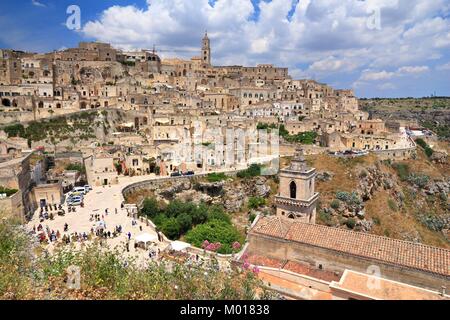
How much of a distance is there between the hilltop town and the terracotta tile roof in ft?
0.24

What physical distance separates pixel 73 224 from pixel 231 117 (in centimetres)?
3499

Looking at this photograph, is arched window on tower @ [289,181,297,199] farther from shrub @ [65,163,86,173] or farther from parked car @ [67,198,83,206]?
shrub @ [65,163,86,173]

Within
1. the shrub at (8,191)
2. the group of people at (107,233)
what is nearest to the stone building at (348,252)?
the group of people at (107,233)

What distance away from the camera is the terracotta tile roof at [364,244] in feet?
48.6

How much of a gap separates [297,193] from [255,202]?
17046mm

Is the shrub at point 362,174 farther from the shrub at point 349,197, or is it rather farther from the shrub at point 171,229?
the shrub at point 171,229

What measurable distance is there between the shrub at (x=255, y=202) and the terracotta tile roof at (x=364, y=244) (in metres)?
19.6

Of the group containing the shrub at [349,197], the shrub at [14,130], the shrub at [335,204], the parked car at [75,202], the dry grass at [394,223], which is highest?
the shrub at [14,130]

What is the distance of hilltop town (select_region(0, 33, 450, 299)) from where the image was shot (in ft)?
53.9

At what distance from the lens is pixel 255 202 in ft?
129
